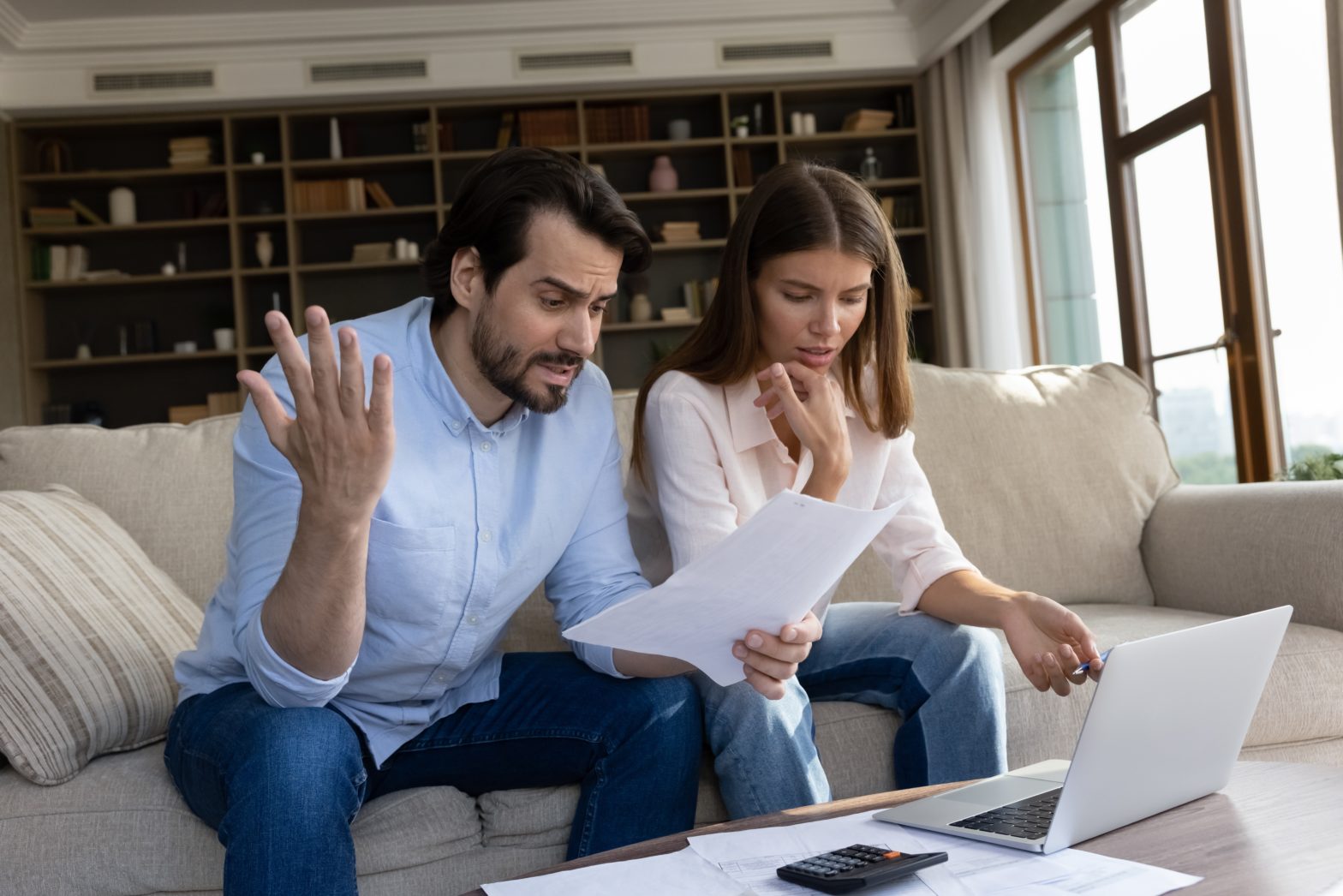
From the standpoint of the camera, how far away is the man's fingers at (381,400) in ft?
3.18

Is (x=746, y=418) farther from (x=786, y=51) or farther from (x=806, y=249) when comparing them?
(x=786, y=51)

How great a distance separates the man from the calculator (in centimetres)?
32

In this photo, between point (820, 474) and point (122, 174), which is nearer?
point (820, 474)

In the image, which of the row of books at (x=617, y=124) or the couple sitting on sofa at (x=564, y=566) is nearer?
the couple sitting on sofa at (x=564, y=566)

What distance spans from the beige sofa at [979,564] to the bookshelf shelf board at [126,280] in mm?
4091

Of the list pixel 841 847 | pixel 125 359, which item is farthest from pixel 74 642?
pixel 125 359

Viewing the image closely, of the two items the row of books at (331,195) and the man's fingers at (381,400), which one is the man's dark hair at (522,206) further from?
the row of books at (331,195)

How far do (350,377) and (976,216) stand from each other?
4957 millimetres

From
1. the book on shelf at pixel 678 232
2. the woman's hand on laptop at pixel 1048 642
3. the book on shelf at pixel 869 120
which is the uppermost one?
the book on shelf at pixel 869 120

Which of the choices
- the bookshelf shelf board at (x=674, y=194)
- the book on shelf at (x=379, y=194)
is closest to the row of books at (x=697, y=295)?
the bookshelf shelf board at (x=674, y=194)

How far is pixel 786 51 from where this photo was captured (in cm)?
577

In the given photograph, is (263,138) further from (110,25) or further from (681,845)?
(681,845)

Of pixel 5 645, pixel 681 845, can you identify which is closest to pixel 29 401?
pixel 5 645

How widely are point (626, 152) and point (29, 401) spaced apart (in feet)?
10.2
